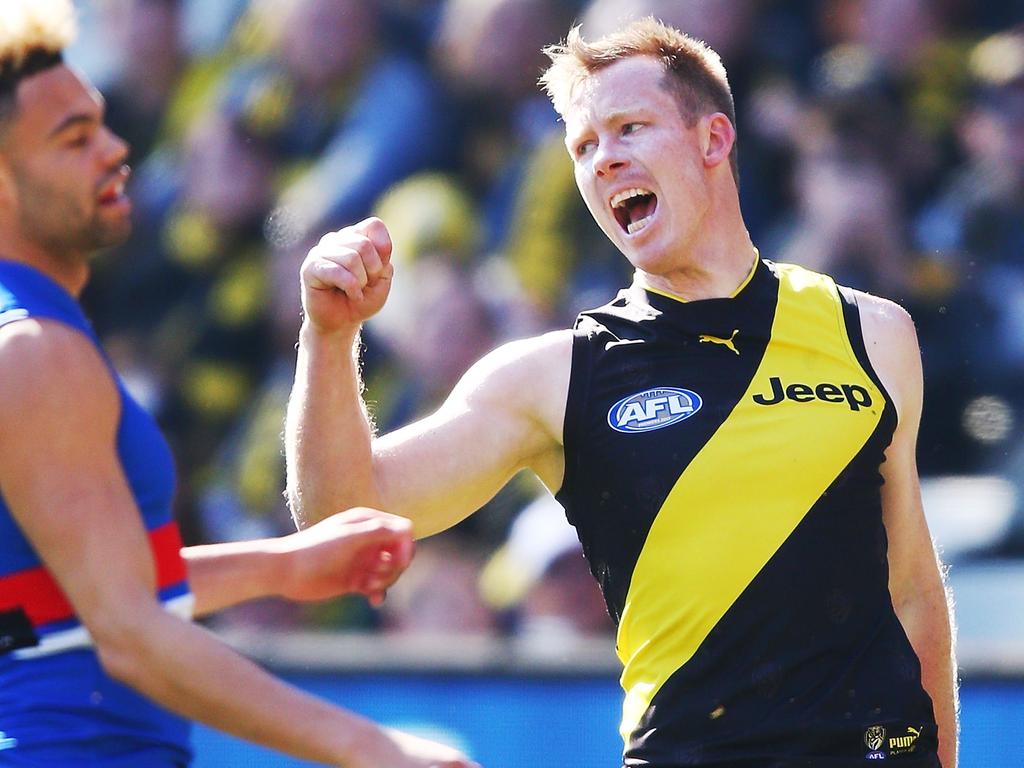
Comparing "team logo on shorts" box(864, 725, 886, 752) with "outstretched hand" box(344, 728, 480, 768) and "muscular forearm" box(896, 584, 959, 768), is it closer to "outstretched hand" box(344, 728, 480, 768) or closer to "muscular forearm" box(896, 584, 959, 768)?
"muscular forearm" box(896, 584, 959, 768)

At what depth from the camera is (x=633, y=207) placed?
3.53 m

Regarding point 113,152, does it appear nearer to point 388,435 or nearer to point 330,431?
point 330,431

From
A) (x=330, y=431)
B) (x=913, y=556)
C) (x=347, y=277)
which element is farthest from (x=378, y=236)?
(x=913, y=556)

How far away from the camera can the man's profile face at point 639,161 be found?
3.41 metres

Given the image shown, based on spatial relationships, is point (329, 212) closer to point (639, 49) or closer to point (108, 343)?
point (108, 343)

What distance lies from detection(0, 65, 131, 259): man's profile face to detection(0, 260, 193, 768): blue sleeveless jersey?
0.26 feet

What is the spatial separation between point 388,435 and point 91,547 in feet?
3.67

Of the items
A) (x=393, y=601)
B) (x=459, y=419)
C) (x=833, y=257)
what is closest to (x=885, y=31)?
(x=833, y=257)

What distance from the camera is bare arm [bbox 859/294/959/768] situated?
3.32 m

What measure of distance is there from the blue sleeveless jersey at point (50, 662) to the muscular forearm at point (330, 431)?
2.53ft

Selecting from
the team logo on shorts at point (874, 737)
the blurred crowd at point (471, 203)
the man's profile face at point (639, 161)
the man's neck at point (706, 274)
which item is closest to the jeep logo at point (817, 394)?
the man's neck at point (706, 274)

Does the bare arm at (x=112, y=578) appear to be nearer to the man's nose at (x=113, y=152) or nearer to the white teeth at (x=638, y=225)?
the man's nose at (x=113, y=152)

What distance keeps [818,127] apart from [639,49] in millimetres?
2820

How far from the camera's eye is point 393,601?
6.58 m
